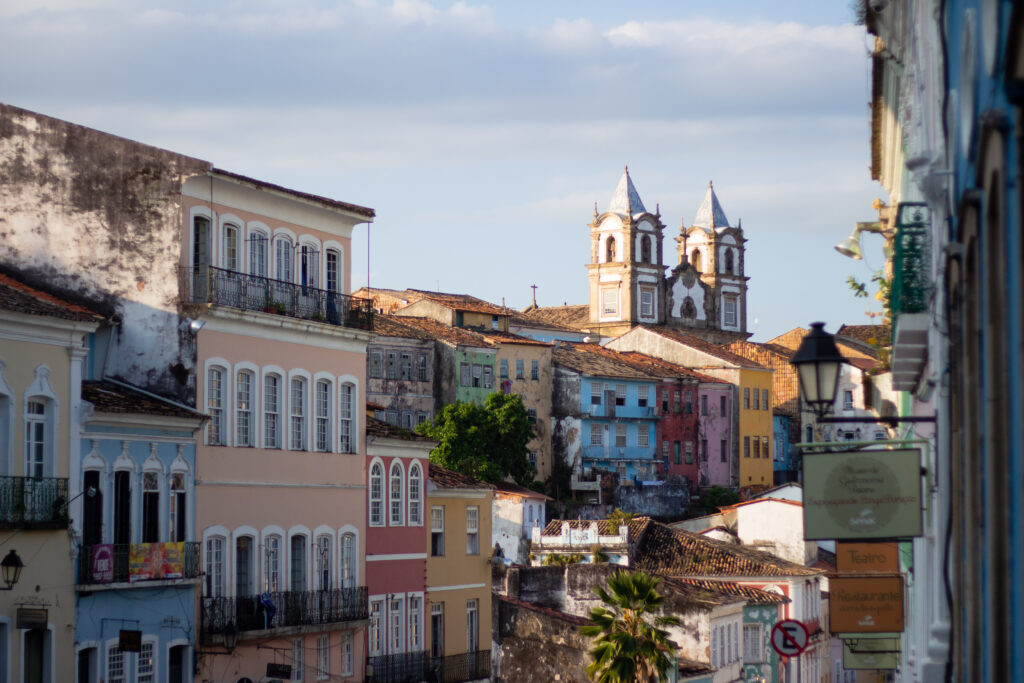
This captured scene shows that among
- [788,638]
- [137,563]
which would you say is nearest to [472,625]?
[137,563]

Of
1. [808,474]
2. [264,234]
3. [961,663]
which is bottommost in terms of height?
[961,663]

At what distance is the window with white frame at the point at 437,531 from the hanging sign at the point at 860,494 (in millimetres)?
29679

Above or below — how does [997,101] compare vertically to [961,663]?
above

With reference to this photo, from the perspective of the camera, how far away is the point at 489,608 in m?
44.8

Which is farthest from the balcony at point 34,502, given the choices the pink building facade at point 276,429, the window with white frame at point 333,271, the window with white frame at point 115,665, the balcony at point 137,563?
the window with white frame at point 333,271

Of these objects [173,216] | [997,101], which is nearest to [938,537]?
[997,101]

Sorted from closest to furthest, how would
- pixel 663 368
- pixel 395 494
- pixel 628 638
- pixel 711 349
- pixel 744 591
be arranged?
pixel 395 494 → pixel 628 638 → pixel 744 591 → pixel 663 368 → pixel 711 349

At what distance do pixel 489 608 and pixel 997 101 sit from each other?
3942 cm

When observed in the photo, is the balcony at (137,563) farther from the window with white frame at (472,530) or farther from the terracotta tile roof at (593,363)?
the terracotta tile roof at (593,363)

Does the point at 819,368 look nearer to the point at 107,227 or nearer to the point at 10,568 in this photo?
the point at 10,568

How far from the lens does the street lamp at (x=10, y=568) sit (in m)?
27.2

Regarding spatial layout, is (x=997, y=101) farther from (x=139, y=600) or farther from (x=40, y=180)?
(x=40, y=180)

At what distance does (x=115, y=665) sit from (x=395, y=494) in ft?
38.1

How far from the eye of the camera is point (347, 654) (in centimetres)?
3788
